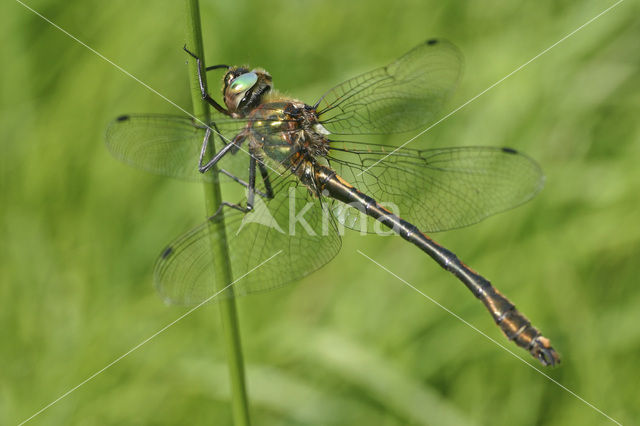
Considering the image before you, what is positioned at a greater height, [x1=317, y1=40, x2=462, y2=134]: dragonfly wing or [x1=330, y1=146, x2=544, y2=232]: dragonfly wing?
[x1=317, y1=40, x2=462, y2=134]: dragonfly wing

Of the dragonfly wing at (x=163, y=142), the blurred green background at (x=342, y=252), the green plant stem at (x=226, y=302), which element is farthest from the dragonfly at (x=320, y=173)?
the blurred green background at (x=342, y=252)

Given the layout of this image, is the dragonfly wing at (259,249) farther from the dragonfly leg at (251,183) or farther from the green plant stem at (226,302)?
the green plant stem at (226,302)

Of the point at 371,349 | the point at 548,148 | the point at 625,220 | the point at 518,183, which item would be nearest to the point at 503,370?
the point at 371,349

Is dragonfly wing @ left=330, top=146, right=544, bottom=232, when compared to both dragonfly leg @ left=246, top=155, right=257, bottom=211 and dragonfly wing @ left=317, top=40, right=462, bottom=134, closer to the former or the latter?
dragonfly wing @ left=317, top=40, right=462, bottom=134

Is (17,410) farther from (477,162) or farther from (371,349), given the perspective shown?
(477,162)

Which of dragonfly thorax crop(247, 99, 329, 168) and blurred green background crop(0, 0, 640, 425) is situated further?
blurred green background crop(0, 0, 640, 425)

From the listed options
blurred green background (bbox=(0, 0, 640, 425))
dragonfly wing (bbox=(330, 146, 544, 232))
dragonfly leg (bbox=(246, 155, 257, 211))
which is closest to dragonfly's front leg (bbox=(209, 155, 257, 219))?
dragonfly leg (bbox=(246, 155, 257, 211))

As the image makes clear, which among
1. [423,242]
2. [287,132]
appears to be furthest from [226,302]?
[423,242]

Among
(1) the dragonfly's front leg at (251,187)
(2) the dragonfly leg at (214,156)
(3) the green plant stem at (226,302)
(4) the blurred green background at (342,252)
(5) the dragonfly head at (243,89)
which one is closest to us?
(3) the green plant stem at (226,302)
